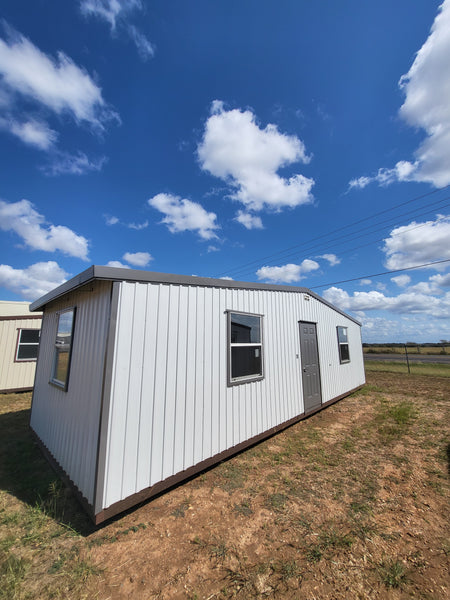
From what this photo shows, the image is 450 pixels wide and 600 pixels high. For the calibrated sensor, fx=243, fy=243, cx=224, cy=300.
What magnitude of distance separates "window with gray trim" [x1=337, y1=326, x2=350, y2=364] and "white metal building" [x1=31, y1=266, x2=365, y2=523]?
4033 mm

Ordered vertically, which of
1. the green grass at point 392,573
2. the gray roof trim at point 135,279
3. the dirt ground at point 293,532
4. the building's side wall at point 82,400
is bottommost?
the dirt ground at point 293,532

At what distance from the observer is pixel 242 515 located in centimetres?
278

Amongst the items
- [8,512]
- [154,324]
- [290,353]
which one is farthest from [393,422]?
[8,512]

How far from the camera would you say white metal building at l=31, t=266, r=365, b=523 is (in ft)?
9.20

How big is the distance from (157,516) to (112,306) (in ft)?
8.13

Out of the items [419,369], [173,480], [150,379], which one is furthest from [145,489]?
[419,369]

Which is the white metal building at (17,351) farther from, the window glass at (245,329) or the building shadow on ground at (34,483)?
the window glass at (245,329)

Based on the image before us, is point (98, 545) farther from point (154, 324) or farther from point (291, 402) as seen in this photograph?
point (291, 402)

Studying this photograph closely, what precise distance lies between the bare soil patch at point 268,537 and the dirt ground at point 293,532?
0.01 metres

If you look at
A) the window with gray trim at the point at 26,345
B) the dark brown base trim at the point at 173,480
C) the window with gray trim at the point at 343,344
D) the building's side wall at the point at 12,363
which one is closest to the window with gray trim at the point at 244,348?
the dark brown base trim at the point at 173,480

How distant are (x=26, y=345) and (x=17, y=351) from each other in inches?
12.9

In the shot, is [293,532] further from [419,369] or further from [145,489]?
[419,369]

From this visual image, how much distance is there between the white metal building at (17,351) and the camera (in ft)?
29.4

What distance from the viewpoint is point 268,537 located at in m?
2.46
